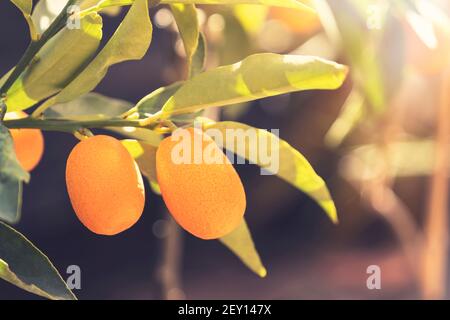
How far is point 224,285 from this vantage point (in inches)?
82.0

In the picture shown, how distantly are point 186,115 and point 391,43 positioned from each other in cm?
40

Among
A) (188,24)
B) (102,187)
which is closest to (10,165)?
(102,187)

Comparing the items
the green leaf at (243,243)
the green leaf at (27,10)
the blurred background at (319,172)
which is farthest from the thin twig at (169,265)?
the green leaf at (27,10)

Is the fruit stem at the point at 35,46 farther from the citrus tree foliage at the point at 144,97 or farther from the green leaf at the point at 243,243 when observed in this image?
the green leaf at the point at 243,243

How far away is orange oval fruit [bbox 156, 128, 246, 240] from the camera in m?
0.49

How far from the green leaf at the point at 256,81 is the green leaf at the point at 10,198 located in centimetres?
16

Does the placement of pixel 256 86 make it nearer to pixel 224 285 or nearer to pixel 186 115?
pixel 186 115

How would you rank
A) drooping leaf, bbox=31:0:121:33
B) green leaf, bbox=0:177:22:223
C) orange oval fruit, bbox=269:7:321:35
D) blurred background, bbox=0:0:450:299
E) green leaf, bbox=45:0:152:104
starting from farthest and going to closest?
orange oval fruit, bbox=269:7:321:35, blurred background, bbox=0:0:450:299, drooping leaf, bbox=31:0:121:33, green leaf, bbox=45:0:152:104, green leaf, bbox=0:177:22:223

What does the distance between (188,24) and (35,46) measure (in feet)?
0.42

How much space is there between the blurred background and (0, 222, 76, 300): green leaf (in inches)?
17.5

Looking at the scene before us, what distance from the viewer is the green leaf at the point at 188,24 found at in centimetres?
55

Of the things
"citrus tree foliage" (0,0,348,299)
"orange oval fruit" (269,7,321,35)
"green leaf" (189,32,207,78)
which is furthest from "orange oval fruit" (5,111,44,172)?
"orange oval fruit" (269,7,321,35)

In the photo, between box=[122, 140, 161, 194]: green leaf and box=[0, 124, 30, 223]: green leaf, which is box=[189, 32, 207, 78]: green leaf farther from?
box=[0, 124, 30, 223]: green leaf
